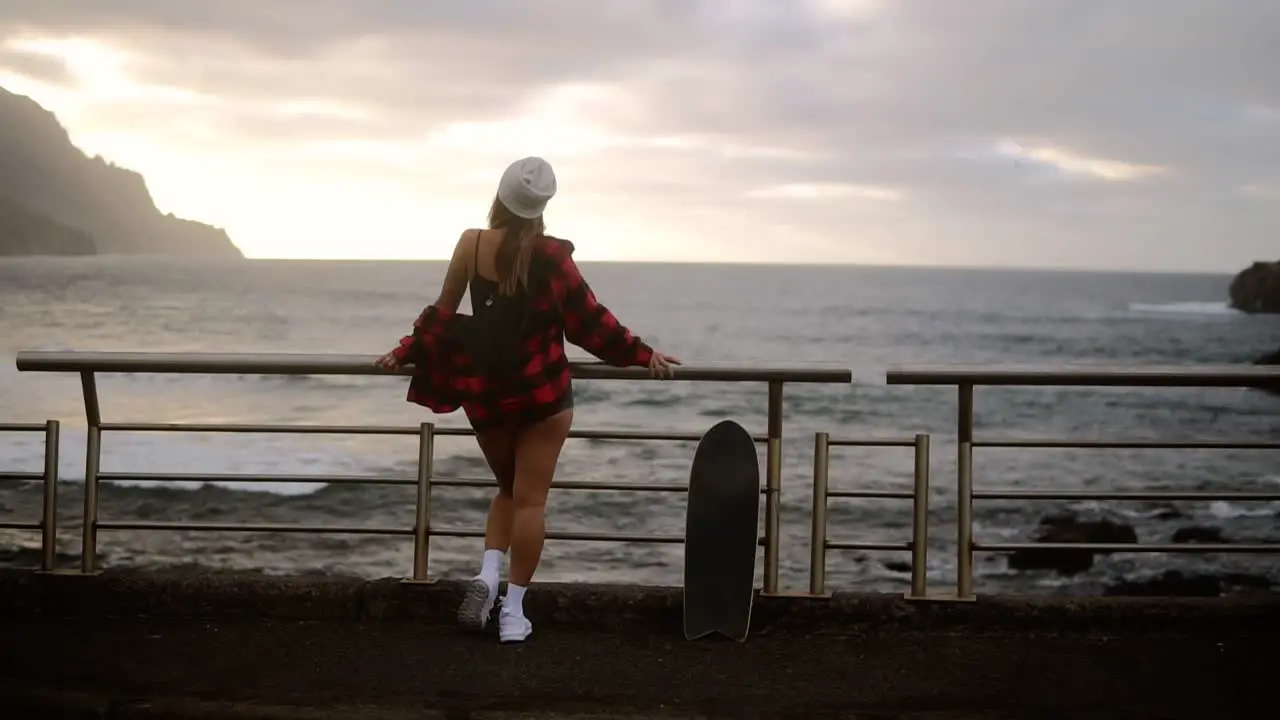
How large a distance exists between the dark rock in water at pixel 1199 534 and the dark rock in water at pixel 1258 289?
245ft

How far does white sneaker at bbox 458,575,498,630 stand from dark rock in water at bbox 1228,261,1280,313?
301 feet

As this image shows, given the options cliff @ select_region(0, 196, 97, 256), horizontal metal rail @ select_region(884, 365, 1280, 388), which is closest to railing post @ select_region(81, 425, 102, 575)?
horizontal metal rail @ select_region(884, 365, 1280, 388)

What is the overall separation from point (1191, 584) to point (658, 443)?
12414mm

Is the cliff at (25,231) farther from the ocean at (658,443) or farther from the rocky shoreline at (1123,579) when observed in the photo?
the rocky shoreline at (1123,579)

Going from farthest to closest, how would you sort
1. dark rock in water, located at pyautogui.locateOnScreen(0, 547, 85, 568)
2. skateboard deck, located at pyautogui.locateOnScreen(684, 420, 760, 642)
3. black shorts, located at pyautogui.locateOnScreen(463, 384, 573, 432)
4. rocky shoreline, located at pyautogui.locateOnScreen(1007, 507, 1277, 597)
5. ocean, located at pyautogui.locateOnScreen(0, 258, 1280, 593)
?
1. ocean, located at pyautogui.locateOnScreen(0, 258, 1280, 593)
2. rocky shoreline, located at pyautogui.locateOnScreen(1007, 507, 1277, 597)
3. dark rock in water, located at pyautogui.locateOnScreen(0, 547, 85, 568)
4. skateboard deck, located at pyautogui.locateOnScreen(684, 420, 760, 642)
5. black shorts, located at pyautogui.locateOnScreen(463, 384, 573, 432)

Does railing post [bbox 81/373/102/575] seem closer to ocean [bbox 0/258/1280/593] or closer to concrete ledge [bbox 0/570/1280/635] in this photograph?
concrete ledge [bbox 0/570/1280/635]

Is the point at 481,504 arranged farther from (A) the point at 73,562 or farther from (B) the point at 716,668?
(B) the point at 716,668

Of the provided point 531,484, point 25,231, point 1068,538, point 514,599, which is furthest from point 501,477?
point 25,231

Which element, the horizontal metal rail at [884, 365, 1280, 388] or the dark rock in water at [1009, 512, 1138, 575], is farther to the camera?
the dark rock in water at [1009, 512, 1138, 575]

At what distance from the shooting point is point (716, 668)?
13.6 feet

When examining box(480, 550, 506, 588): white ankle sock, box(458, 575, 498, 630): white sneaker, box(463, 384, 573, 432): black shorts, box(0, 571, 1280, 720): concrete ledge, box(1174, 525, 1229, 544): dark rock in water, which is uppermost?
box(463, 384, 573, 432): black shorts

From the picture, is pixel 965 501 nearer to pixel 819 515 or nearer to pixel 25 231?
pixel 819 515

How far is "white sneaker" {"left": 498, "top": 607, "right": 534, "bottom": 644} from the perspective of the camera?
172 inches

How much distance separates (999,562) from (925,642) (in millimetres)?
13193
